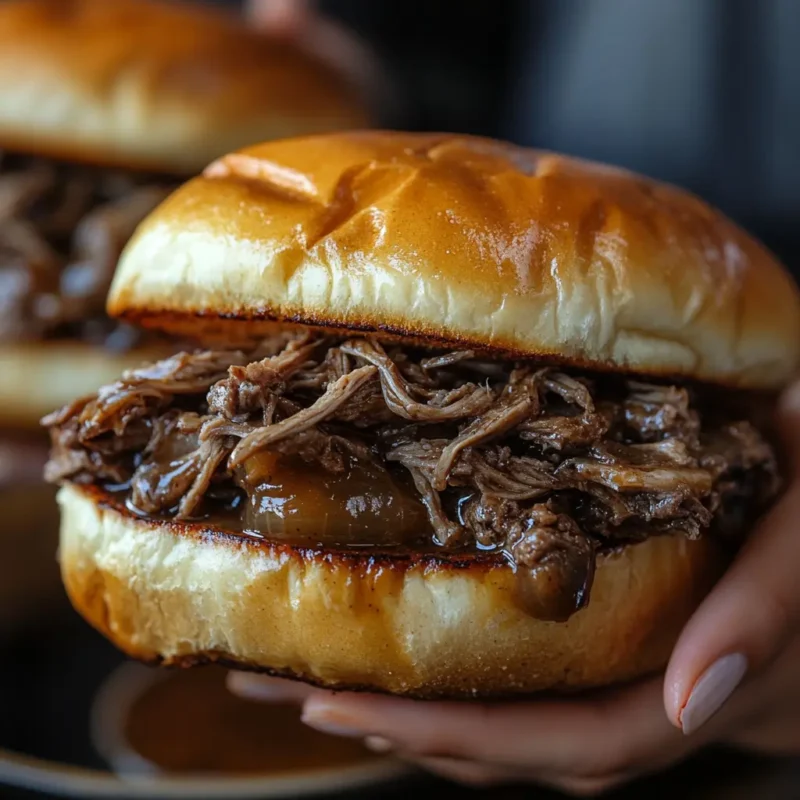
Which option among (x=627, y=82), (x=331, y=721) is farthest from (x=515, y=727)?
(x=627, y=82)

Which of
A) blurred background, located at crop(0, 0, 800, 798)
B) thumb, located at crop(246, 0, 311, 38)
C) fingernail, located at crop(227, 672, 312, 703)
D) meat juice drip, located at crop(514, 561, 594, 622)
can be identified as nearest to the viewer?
meat juice drip, located at crop(514, 561, 594, 622)

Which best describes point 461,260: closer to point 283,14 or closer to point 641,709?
point 641,709

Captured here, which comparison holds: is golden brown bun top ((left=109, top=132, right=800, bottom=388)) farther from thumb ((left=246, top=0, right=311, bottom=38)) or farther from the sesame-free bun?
thumb ((left=246, top=0, right=311, bottom=38))

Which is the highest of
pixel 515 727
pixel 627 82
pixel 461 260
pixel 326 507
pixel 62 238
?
pixel 461 260

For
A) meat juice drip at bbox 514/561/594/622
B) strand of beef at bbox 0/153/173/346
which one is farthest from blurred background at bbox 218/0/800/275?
meat juice drip at bbox 514/561/594/622

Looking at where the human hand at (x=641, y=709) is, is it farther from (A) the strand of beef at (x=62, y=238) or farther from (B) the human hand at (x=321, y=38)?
(B) the human hand at (x=321, y=38)

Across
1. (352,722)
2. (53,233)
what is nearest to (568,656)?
(352,722)

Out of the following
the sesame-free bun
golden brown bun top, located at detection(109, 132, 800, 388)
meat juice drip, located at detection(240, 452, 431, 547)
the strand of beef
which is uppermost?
golden brown bun top, located at detection(109, 132, 800, 388)
